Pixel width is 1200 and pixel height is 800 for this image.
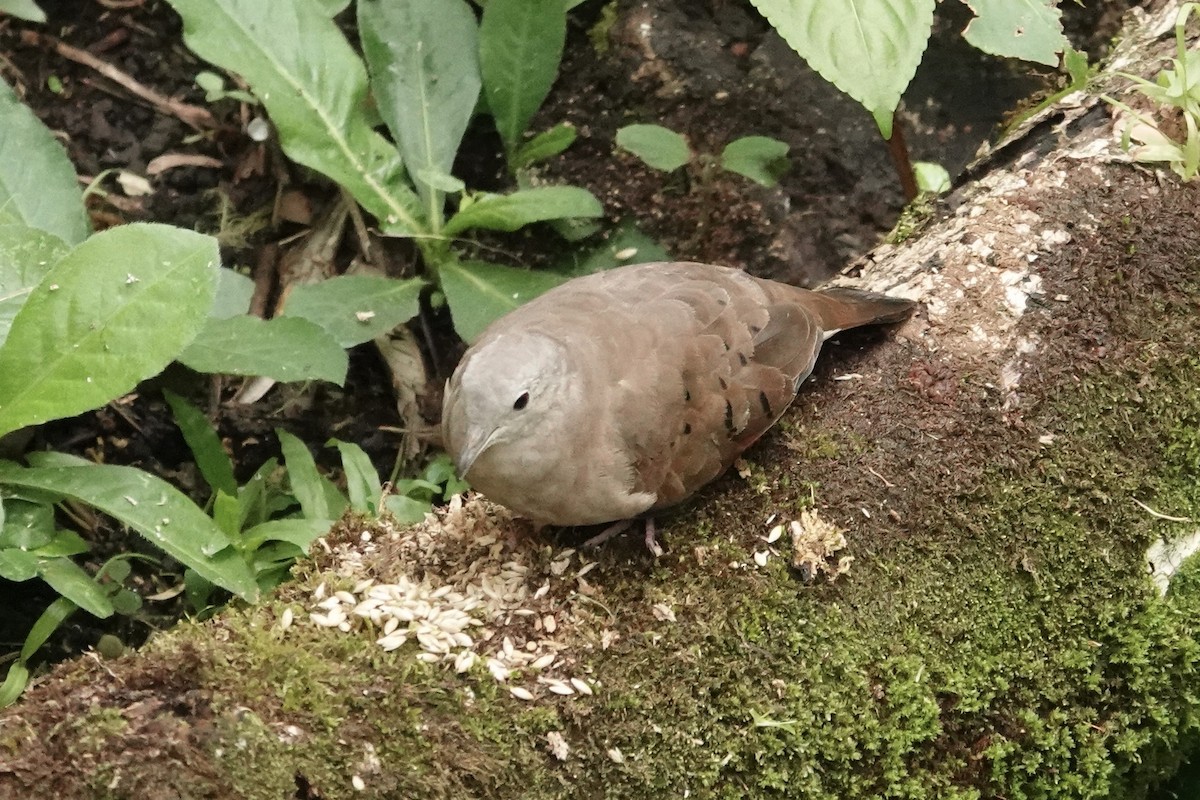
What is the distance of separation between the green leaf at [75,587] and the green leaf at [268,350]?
58 cm

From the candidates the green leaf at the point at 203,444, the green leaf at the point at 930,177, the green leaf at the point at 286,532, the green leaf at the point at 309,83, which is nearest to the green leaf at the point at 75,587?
the green leaf at the point at 286,532

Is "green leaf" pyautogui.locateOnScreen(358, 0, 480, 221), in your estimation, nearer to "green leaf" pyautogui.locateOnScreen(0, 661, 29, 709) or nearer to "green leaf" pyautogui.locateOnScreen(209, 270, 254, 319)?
"green leaf" pyautogui.locateOnScreen(209, 270, 254, 319)

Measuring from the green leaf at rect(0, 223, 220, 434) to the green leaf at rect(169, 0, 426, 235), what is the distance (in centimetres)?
83

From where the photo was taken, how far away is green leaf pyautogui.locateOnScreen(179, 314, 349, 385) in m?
2.52

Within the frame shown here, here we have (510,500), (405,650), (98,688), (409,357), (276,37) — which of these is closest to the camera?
(98,688)

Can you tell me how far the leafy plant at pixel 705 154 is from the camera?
3.04 metres

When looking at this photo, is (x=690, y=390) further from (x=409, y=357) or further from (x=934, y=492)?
(x=409, y=357)

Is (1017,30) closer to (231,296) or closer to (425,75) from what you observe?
(425,75)

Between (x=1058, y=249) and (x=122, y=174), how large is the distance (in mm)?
2875

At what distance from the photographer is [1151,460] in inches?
87.0

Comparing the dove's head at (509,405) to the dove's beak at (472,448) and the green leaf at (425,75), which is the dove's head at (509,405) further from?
the green leaf at (425,75)

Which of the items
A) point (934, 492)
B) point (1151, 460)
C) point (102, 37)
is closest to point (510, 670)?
point (934, 492)

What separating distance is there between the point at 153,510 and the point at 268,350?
0.51 metres

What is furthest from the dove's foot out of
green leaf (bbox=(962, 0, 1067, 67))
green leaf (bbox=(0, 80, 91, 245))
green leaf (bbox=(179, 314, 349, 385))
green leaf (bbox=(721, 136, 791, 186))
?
green leaf (bbox=(0, 80, 91, 245))
